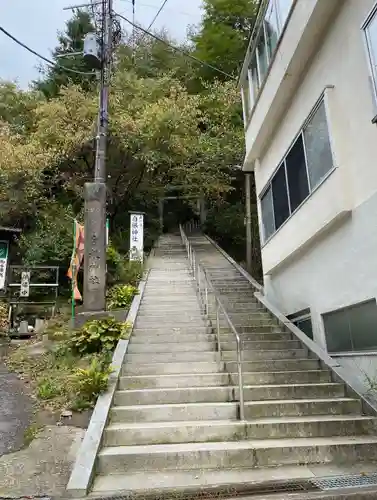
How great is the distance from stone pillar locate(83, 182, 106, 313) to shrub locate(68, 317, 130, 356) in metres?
→ 1.20

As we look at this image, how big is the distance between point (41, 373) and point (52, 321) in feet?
11.6

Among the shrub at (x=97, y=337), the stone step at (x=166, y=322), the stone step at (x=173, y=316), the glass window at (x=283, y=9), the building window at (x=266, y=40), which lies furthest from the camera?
the stone step at (x=173, y=316)

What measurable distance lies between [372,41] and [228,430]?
5283mm

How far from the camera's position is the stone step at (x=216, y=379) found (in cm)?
572

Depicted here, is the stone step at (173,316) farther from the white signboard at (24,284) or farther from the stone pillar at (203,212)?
the stone pillar at (203,212)

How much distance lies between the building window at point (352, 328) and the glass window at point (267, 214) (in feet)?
10.3

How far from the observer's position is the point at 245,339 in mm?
7559

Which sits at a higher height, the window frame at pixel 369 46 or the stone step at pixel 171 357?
the window frame at pixel 369 46

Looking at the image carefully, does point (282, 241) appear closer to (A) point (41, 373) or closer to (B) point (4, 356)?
(A) point (41, 373)

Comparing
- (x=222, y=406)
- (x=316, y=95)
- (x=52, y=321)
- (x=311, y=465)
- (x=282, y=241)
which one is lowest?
(x=311, y=465)

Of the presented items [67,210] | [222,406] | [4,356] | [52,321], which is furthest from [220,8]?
[222,406]

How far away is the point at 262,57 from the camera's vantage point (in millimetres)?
9500

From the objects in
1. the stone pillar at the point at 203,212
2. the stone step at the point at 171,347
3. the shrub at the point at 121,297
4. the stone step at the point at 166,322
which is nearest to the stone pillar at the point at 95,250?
the stone step at the point at 166,322

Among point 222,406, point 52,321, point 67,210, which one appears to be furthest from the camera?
point 67,210
